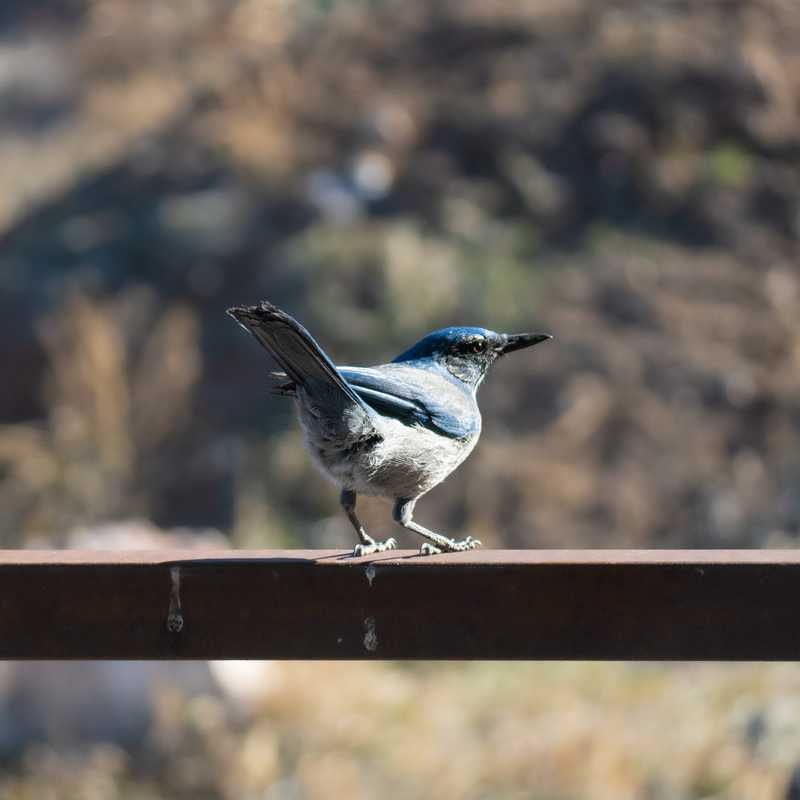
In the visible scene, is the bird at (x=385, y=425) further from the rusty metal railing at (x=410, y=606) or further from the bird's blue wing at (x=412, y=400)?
the rusty metal railing at (x=410, y=606)

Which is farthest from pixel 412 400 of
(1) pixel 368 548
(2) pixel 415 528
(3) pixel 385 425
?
(1) pixel 368 548

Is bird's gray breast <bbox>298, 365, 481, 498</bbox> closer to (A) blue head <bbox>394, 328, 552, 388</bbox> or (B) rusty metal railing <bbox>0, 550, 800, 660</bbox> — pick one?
(A) blue head <bbox>394, 328, 552, 388</bbox>

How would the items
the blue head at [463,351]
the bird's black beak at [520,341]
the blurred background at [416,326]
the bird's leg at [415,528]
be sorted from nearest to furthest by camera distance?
the bird's leg at [415,528]
the bird's black beak at [520,341]
the blue head at [463,351]
the blurred background at [416,326]

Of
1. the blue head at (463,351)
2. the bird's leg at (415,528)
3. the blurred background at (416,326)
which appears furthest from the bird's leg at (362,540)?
the blurred background at (416,326)

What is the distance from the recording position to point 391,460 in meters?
3.46

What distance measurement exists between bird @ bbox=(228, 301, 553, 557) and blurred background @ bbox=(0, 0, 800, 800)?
2793mm

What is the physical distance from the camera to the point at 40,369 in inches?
432

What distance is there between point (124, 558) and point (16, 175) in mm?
12435

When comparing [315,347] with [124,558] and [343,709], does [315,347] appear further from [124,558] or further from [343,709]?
[343,709]

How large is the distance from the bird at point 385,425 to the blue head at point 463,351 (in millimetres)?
46

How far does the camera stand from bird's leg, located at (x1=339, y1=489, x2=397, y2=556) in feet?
9.39

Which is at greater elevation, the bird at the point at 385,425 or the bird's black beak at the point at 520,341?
the bird's black beak at the point at 520,341

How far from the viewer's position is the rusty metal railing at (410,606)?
2.37 meters

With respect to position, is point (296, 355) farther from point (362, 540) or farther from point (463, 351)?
point (463, 351)
